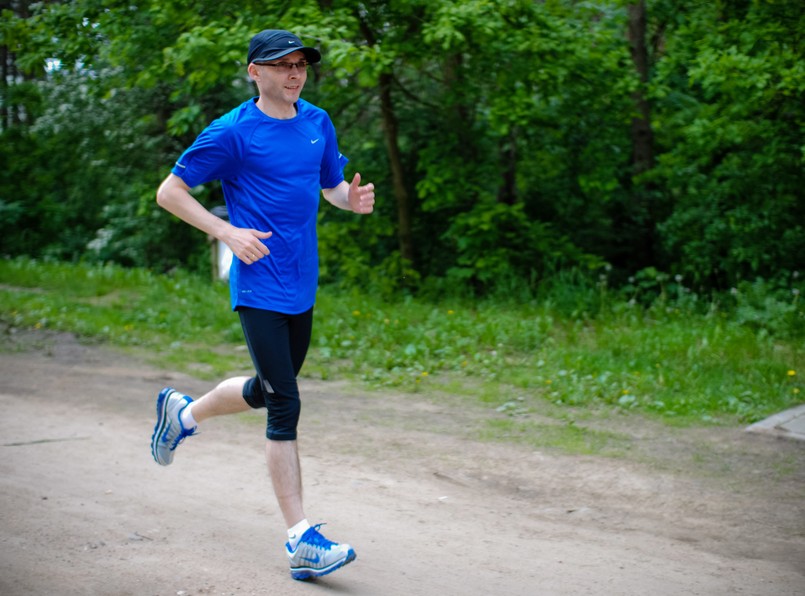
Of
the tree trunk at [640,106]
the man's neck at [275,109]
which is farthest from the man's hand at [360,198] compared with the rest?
the tree trunk at [640,106]

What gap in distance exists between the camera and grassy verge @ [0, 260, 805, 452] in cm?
716

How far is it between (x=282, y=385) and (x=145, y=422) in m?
3.11

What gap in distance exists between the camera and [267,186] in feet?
13.0

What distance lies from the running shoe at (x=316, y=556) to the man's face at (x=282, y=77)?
179cm

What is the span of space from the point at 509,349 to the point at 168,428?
15.7 ft

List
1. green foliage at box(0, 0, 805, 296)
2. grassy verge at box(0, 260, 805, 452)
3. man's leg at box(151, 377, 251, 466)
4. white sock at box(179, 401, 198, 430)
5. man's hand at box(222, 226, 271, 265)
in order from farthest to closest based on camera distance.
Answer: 1. green foliage at box(0, 0, 805, 296)
2. grassy verge at box(0, 260, 805, 452)
3. white sock at box(179, 401, 198, 430)
4. man's leg at box(151, 377, 251, 466)
5. man's hand at box(222, 226, 271, 265)

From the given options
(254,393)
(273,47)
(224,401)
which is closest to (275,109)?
(273,47)

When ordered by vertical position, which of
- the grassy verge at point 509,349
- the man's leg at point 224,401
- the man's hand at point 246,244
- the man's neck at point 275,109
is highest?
the man's neck at point 275,109

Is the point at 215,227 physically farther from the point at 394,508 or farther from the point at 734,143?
the point at 734,143

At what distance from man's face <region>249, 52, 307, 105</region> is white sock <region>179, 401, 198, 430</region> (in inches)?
61.4

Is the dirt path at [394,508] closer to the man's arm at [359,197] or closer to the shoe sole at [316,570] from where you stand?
the shoe sole at [316,570]

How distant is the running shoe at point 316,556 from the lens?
3822 millimetres

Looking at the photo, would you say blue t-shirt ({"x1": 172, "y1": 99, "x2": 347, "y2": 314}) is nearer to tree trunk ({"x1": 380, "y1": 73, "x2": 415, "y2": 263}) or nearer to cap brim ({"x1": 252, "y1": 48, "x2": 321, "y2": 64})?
cap brim ({"x1": 252, "y1": 48, "x2": 321, "y2": 64})

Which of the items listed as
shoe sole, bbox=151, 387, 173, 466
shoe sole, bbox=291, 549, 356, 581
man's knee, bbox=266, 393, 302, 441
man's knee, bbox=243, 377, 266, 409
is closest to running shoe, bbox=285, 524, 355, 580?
shoe sole, bbox=291, 549, 356, 581
